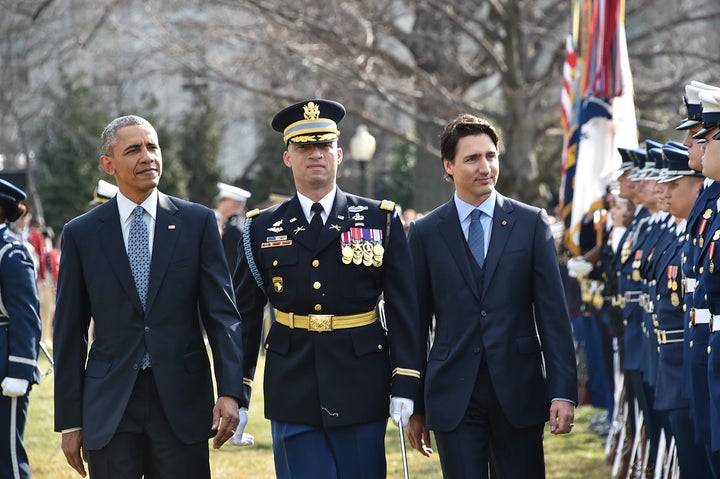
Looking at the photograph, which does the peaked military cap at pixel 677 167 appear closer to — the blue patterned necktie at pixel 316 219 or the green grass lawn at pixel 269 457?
the blue patterned necktie at pixel 316 219

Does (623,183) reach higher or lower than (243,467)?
higher

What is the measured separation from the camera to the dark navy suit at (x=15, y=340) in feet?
24.3

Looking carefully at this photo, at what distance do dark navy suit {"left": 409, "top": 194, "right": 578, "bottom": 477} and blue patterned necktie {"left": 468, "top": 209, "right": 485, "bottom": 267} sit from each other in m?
0.04

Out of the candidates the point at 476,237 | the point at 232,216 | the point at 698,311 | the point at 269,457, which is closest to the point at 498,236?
the point at 476,237

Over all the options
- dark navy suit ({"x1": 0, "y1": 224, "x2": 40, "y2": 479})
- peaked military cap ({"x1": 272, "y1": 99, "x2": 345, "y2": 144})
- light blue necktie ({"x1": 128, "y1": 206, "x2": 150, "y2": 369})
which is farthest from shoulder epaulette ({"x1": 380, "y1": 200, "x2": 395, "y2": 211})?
dark navy suit ({"x1": 0, "y1": 224, "x2": 40, "y2": 479})

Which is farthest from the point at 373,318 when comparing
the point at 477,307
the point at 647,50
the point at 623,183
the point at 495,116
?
the point at 647,50

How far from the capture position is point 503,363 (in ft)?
20.0

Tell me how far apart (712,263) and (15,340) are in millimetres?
4008

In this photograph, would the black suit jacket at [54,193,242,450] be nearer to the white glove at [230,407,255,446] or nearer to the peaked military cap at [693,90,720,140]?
the white glove at [230,407,255,446]

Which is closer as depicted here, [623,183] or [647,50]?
[623,183]

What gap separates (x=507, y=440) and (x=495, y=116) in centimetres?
1537

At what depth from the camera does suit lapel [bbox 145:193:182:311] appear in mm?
5859

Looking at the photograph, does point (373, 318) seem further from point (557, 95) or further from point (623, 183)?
point (557, 95)

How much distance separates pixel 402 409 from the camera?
19.6 feet
